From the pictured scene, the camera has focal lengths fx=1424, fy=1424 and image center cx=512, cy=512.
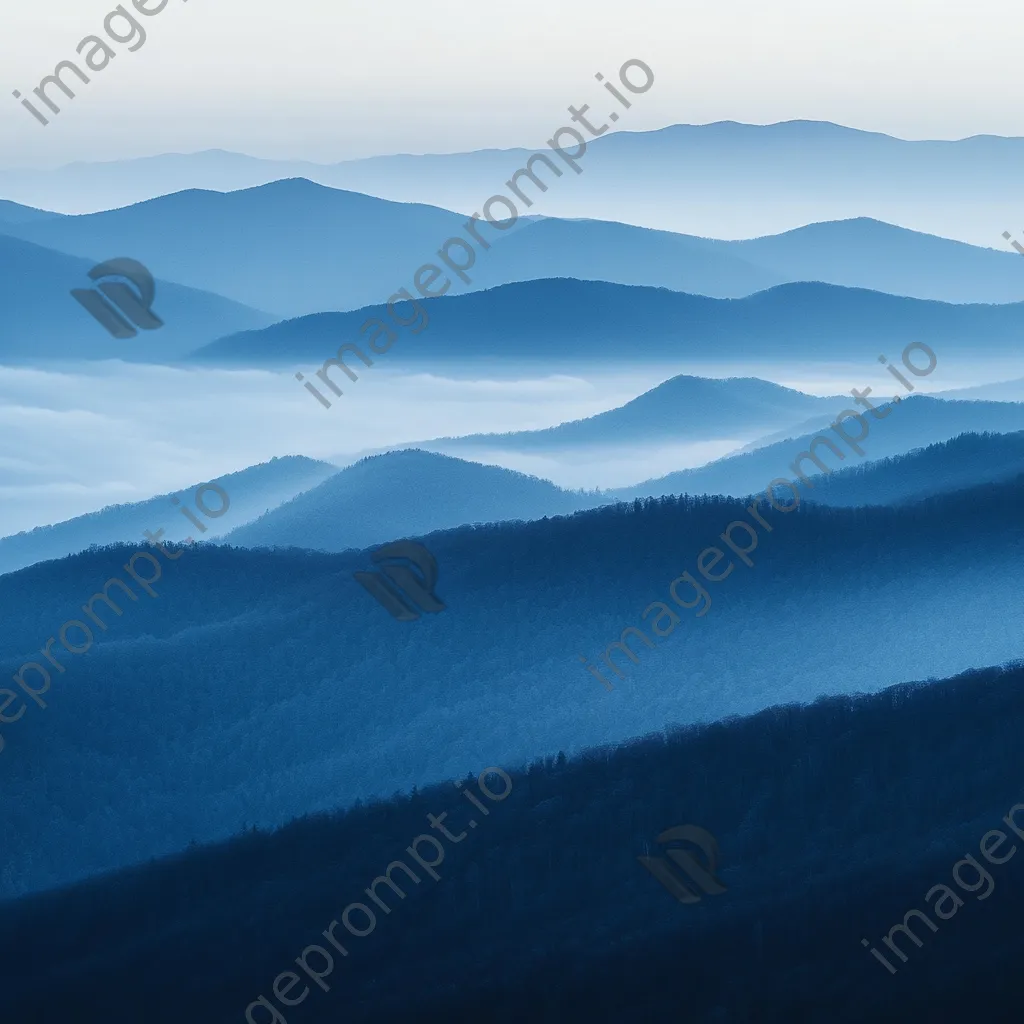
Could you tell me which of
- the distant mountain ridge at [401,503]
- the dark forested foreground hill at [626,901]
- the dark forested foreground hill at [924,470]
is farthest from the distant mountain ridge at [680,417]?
the dark forested foreground hill at [626,901]

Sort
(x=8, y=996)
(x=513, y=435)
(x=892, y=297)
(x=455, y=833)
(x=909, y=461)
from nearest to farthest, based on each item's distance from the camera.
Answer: (x=8, y=996)
(x=455, y=833)
(x=909, y=461)
(x=513, y=435)
(x=892, y=297)

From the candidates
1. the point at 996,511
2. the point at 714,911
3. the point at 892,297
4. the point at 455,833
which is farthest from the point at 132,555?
the point at 892,297

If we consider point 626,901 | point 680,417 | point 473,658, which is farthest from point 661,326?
point 626,901

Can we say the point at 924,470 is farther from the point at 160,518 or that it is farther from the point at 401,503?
the point at 160,518

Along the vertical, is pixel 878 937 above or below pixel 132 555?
below

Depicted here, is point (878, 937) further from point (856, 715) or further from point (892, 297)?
point (892, 297)

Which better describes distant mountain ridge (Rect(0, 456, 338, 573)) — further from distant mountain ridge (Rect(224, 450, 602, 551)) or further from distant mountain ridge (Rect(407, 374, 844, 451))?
distant mountain ridge (Rect(407, 374, 844, 451))
